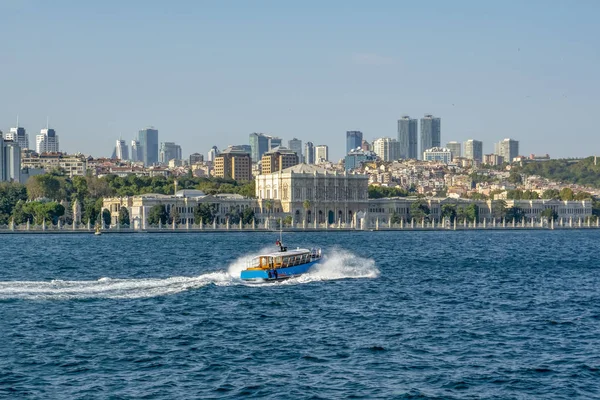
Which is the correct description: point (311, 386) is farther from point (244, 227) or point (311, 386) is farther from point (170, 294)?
point (244, 227)

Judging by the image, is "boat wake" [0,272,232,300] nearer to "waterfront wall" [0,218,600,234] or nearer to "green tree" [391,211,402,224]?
"waterfront wall" [0,218,600,234]

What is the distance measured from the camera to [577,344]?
2986cm

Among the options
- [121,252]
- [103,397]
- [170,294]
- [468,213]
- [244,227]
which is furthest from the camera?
[468,213]

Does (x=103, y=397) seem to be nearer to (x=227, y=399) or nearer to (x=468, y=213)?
(x=227, y=399)

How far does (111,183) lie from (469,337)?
142m

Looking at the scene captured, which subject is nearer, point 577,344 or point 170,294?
point 577,344

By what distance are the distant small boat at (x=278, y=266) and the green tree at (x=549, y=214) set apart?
115706 millimetres

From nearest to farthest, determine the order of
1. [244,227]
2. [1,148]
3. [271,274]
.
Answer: [271,274]
[244,227]
[1,148]

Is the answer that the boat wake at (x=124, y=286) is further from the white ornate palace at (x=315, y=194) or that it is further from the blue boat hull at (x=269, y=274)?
the white ornate palace at (x=315, y=194)

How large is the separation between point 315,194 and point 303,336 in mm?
124702

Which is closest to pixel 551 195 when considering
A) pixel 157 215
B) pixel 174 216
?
pixel 174 216

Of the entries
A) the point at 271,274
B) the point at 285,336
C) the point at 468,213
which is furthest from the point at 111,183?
the point at 285,336

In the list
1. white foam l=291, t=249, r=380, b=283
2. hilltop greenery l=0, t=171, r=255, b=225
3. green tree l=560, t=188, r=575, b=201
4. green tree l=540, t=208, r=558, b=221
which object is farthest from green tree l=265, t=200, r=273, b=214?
white foam l=291, t=249, r=380, b=283

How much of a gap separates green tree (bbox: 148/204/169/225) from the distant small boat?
282ft
